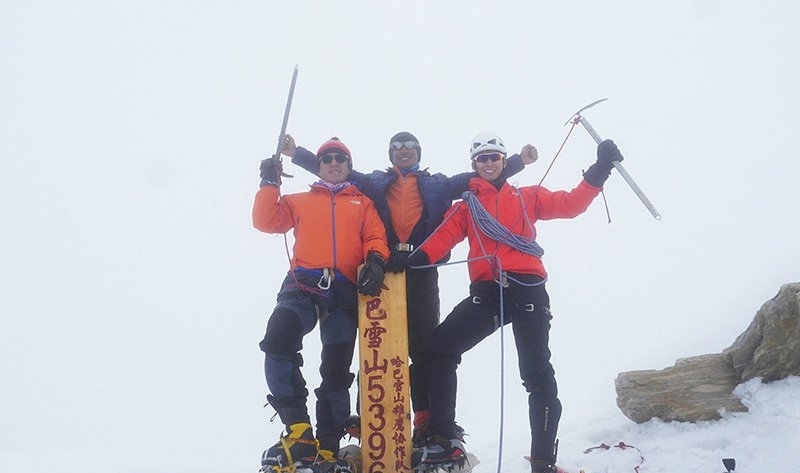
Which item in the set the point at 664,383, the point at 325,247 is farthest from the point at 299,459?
the point at 664,383

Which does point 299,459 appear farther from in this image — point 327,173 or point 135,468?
point 135,468

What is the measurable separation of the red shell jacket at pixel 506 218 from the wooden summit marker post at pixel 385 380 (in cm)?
69

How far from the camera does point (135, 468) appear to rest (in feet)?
23.4

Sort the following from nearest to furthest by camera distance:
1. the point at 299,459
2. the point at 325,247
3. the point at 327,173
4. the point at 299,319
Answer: the point at 299,459
the point at 299,319
the point at 325,247
the point at 327,173

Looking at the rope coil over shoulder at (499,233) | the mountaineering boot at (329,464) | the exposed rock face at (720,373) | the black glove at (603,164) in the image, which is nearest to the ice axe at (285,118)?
the rope coil over shoulder at (499,233)

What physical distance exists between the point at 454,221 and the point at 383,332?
1336 mm

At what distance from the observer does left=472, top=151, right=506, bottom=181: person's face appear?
5.97m

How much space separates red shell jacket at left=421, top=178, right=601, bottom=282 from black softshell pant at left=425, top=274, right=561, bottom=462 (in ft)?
0.54

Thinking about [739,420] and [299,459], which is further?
[739,420]

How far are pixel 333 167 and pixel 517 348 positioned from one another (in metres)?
2.48

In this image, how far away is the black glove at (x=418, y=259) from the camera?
5.58 meters

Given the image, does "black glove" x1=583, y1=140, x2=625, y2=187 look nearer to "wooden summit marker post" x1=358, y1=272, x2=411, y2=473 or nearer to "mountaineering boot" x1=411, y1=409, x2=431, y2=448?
"wooden summit marker post" x1=358, y1=272, x2=411, y2=473

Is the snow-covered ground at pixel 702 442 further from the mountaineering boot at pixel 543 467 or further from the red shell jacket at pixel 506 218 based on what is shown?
the red shell jacket at pixel 506 218

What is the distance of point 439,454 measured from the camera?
16.1 ft
